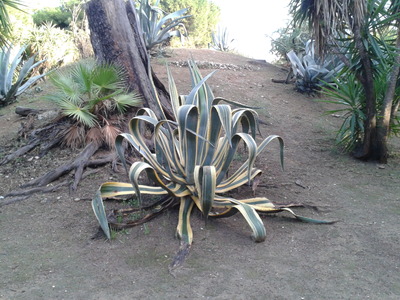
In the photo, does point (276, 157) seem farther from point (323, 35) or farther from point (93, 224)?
point (93, 224)

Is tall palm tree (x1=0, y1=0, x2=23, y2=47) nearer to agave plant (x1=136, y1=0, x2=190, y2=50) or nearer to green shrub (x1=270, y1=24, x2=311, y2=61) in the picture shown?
agave plant (x1=136, y1=0, x2=190, y2=50)

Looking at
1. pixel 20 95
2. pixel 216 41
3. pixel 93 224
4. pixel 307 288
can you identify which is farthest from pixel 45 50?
pixel 307 288

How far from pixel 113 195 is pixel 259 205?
1.47 meters

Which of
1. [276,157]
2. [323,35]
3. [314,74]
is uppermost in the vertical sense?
[323,35]

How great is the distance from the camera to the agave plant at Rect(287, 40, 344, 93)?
31.5 ft

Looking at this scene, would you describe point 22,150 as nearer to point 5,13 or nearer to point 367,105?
point 5,13

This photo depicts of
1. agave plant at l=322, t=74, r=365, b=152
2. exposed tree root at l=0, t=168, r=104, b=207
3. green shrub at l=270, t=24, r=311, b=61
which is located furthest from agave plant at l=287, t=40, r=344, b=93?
exposed tree root at l=0, t=168, r=104, b=207

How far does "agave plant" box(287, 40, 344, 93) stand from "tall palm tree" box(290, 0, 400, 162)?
3.28 meters

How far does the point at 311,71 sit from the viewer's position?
9.63 metres

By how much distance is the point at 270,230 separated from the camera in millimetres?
4098

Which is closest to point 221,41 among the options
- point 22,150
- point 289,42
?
point 289,42

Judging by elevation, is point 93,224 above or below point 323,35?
below

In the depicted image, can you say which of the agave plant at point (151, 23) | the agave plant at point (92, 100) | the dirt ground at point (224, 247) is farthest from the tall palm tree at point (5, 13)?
the agave plant at point (151, 23)

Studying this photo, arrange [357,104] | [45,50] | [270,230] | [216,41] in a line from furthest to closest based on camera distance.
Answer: [216,41] < [45,50] < [357,104] < [270,230]
